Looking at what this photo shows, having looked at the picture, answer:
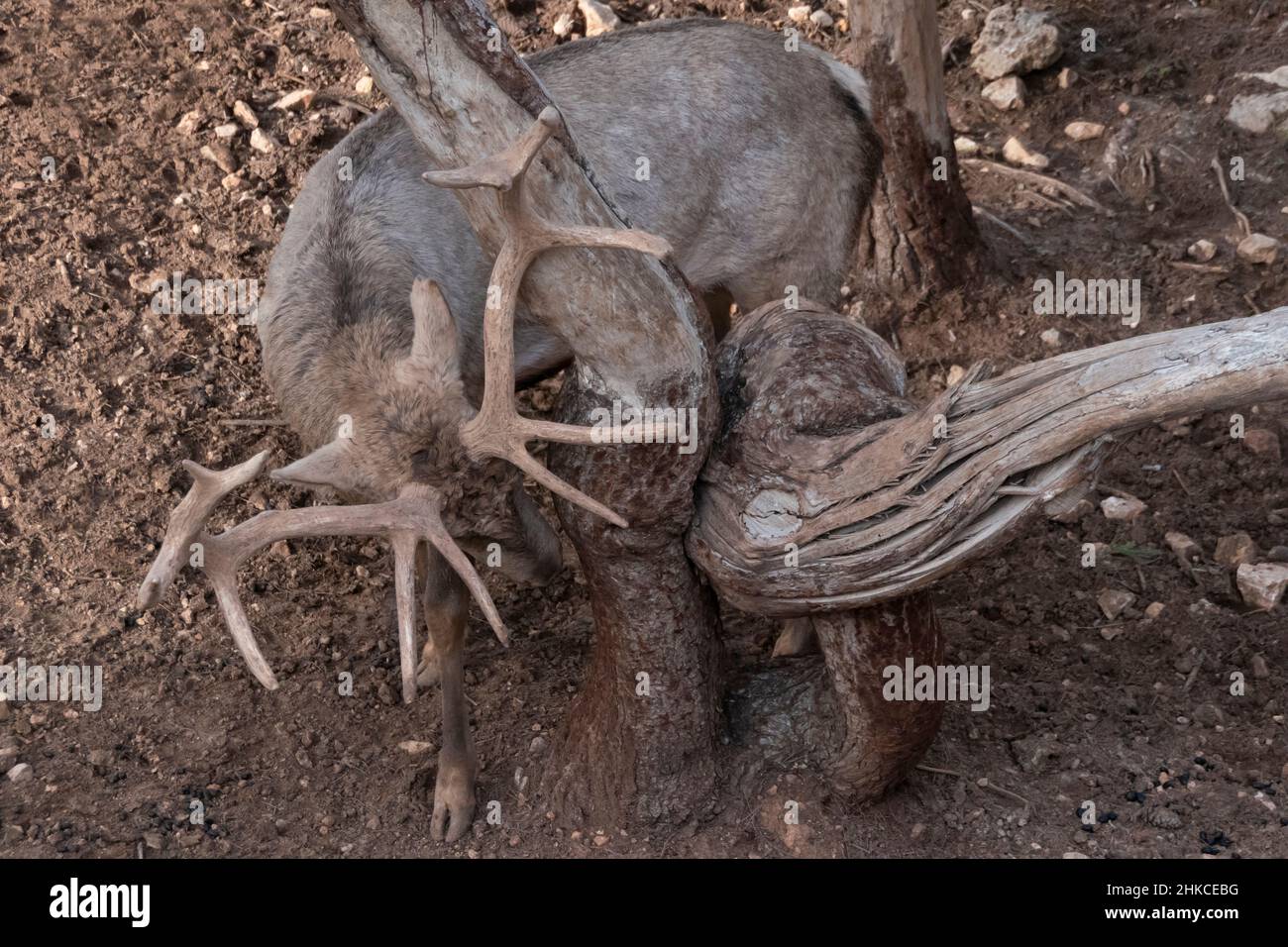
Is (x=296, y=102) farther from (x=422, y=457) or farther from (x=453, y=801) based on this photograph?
(x=453, y=801)

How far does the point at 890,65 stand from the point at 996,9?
1831 mm

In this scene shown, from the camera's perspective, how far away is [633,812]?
153 inches

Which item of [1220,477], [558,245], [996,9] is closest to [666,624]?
[558,245]

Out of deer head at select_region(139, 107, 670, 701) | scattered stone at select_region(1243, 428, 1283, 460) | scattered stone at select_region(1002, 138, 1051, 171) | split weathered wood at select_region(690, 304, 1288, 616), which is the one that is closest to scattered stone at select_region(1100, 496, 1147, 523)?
scattered stone at select_region(1243, 428, 1283, 460)

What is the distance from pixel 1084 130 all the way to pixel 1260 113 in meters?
0.77

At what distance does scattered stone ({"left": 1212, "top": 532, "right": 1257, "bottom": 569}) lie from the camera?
4.53m

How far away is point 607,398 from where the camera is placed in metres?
3.46

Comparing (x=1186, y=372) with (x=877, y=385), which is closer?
(x=1186, y=372)

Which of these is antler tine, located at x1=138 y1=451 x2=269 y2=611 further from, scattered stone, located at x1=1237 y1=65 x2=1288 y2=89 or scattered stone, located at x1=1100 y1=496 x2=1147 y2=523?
scattered stone, located at x1=1237 y1=65 x2=1288 y2=89

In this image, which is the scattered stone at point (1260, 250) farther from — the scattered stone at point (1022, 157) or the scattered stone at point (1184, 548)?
the scattered stone at point (1184, 548)

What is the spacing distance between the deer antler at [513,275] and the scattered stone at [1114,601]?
6.48 ft

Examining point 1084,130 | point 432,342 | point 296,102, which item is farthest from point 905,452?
point 296,102

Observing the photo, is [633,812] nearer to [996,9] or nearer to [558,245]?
[558,245]

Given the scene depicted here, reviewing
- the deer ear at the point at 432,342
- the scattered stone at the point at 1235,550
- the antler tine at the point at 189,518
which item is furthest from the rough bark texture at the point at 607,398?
the scattered stone at the point at 1235,550
